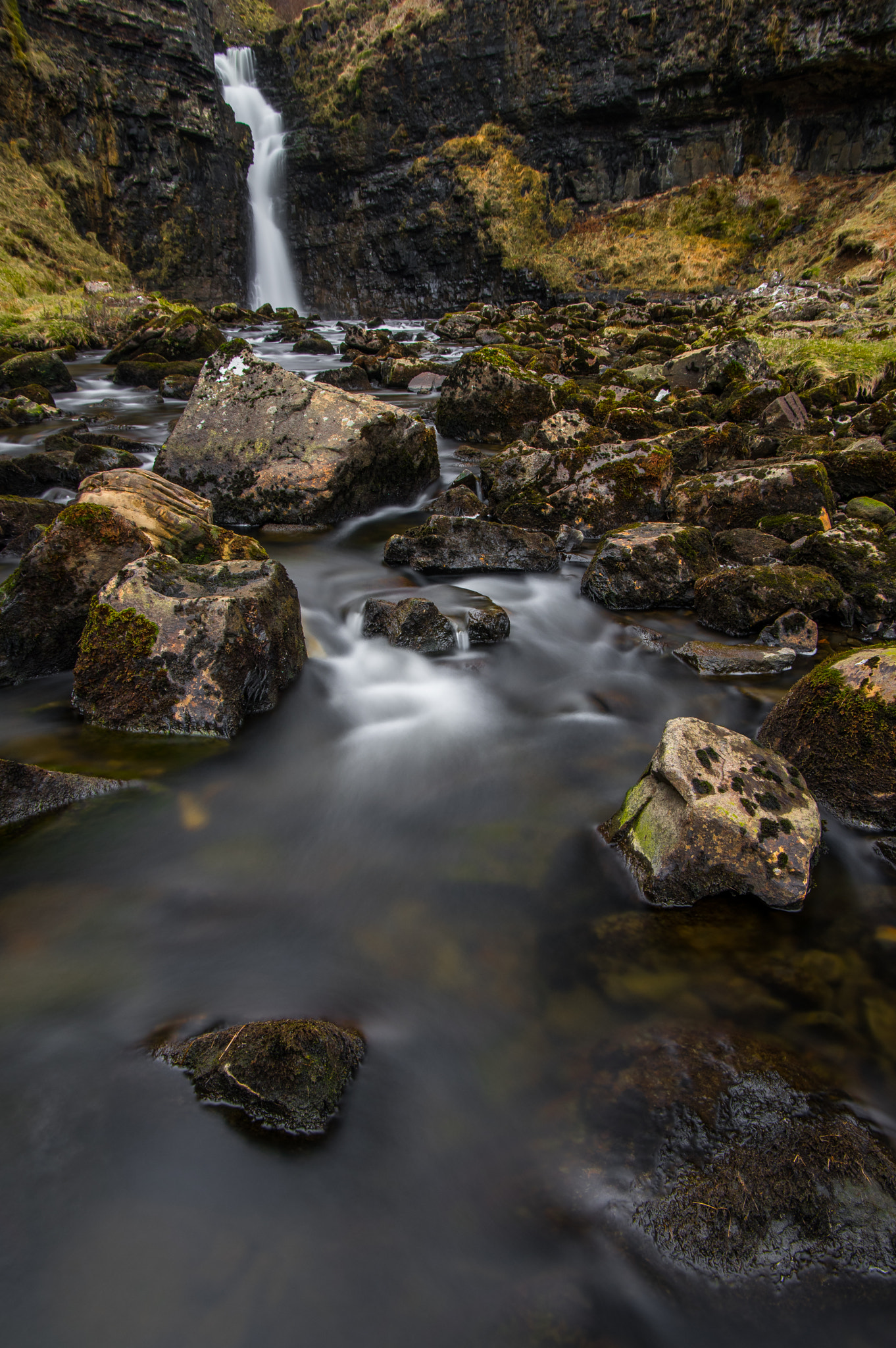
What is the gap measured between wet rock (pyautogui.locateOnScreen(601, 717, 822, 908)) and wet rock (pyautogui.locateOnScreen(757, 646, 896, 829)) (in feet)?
1.33

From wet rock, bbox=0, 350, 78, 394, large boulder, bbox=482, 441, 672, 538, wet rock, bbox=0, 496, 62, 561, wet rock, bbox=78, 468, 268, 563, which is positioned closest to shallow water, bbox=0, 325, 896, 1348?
wet rock, bbox=78, 468, 268, 563

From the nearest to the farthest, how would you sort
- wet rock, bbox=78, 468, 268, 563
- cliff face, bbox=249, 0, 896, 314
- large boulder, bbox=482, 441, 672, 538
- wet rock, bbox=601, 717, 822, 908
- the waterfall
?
wet rock, bbox=601, 717, 822, 908 → wet rock, bbox=78, 468, 268, 563 → large boulder, bbox=482, 441, 672, 538 → cliff face, bbox=249, 0, 896, 314 → the waterfall

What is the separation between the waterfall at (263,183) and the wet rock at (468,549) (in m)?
42.2

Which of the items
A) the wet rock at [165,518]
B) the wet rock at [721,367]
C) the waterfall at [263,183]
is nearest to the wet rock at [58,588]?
the wet rock at [165,518]

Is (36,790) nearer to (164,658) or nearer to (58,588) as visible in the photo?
(164,658)

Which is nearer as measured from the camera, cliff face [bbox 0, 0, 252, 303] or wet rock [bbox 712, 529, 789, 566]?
wet rock [bbox 712, 529, 789, 566]

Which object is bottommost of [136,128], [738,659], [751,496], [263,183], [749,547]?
[738,659]

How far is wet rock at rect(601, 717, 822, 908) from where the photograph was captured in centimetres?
264

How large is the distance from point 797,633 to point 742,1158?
3.74m

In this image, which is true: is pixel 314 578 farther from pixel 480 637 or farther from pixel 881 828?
pixel 881 828

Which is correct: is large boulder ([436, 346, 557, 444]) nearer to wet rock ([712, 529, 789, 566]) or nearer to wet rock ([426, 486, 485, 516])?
wet rock ([426, 486, 485, 516])

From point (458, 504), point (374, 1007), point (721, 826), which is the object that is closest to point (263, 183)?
point (458, 504)

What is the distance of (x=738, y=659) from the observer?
180 inches

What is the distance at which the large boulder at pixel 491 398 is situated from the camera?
9.60 metres
